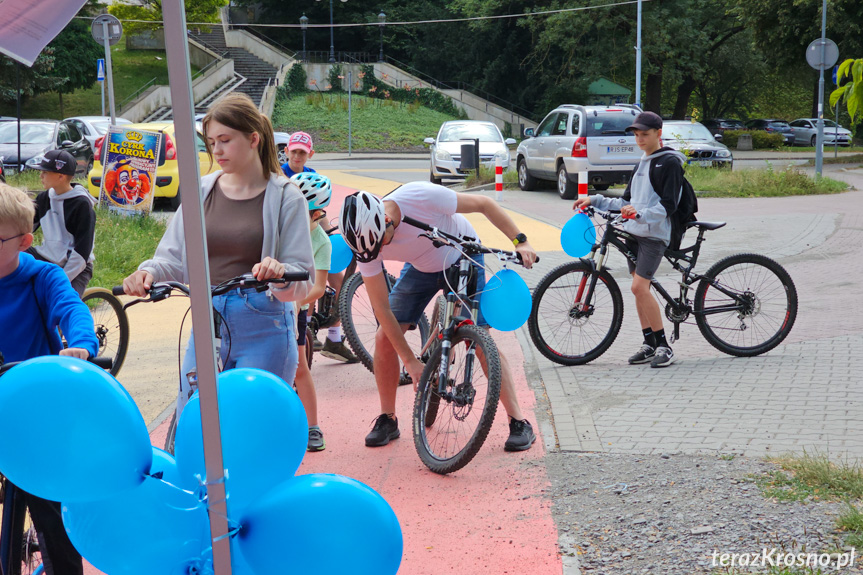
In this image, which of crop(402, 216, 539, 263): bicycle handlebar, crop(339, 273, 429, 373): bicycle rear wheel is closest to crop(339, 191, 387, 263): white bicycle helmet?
crop(402, 216, 539, 263): bicycle handlebar

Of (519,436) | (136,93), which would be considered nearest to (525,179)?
(519,436)

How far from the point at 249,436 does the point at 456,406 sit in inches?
102

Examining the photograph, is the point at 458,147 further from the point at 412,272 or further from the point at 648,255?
the point at 412,272

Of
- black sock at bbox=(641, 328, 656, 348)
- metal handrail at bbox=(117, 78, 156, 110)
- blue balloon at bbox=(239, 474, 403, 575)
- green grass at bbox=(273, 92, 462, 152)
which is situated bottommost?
black sock at bbox=(641, 328, 656, 348)

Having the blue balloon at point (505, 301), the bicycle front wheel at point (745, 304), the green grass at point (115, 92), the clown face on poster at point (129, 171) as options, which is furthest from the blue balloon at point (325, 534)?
the green grass at point (115, 92)

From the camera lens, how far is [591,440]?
5.34 metres

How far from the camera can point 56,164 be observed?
6.34 m

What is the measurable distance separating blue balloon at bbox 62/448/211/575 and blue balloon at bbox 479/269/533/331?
9.55 ft

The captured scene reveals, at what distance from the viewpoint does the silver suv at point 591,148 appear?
1931cm

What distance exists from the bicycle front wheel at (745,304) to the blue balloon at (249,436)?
17.1 ft

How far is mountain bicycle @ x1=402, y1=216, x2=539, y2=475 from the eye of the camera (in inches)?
193

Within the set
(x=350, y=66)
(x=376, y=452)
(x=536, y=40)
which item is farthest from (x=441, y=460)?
(x=350, y=66)

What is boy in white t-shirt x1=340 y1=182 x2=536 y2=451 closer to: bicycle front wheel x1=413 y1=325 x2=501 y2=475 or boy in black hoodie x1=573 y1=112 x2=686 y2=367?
bicycle front wheel x1=413 y1=325 x2=501 y2=475

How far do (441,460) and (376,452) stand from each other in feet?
1.98
